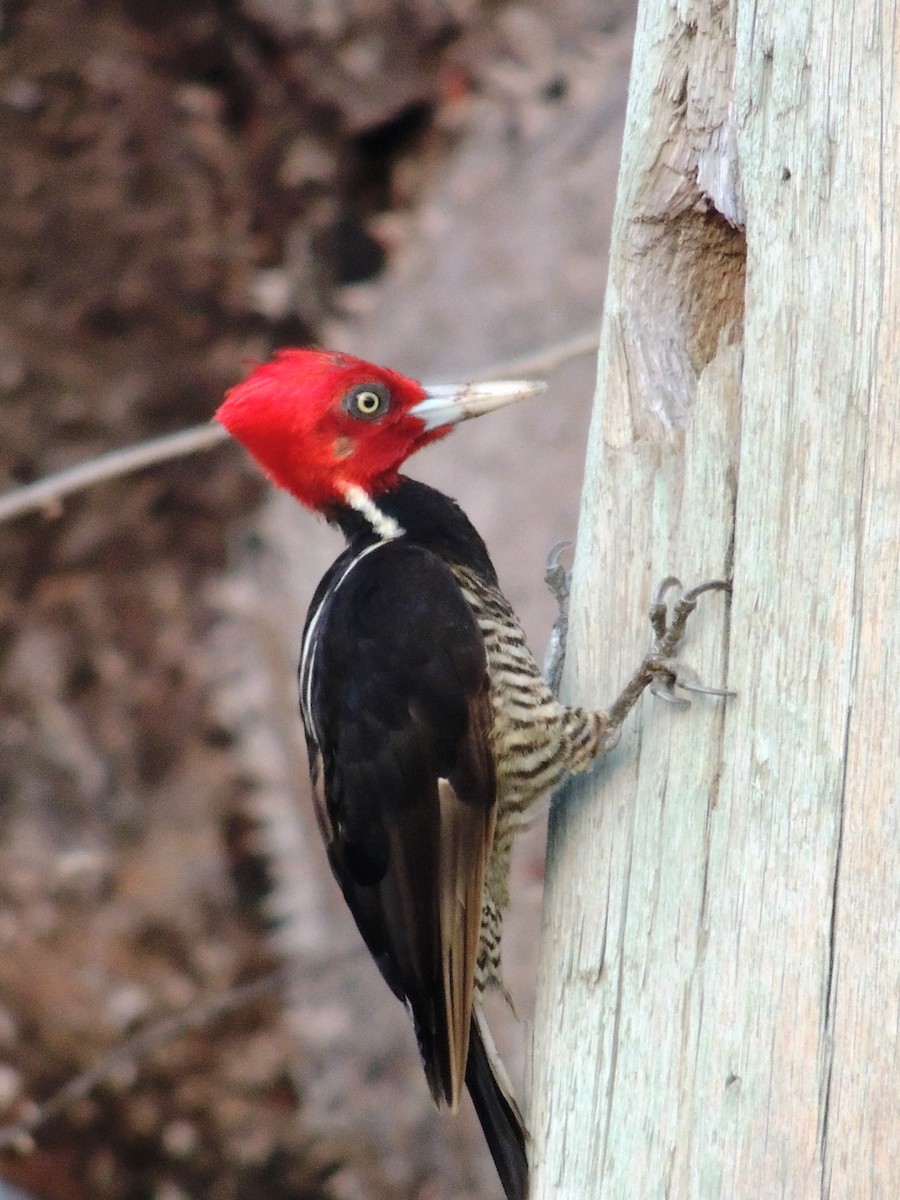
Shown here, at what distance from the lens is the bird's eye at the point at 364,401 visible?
11.6ft

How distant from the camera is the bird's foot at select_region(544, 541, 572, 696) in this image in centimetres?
339

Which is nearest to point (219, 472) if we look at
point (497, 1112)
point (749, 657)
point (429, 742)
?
point (429, 742)

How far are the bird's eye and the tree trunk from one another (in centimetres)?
81

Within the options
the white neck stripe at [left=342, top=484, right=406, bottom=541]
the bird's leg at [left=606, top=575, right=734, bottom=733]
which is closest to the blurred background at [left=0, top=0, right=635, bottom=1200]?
the white neck stripe at [left=342, top=484, right=406, bottom=541]

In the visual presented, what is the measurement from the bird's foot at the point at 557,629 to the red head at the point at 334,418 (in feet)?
1.34

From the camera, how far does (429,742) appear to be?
3.15 meters

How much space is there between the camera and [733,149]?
8.68 feet

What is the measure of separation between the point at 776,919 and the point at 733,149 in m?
1.27

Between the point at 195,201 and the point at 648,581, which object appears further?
the point at 195,201

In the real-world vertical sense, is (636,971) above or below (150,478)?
below

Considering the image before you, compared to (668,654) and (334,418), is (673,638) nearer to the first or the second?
(668,654)

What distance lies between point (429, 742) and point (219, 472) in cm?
373

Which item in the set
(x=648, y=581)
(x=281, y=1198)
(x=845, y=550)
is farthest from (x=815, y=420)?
(x=281, y=1198)

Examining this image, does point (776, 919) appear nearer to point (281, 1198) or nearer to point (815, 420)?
point (815, 420)
